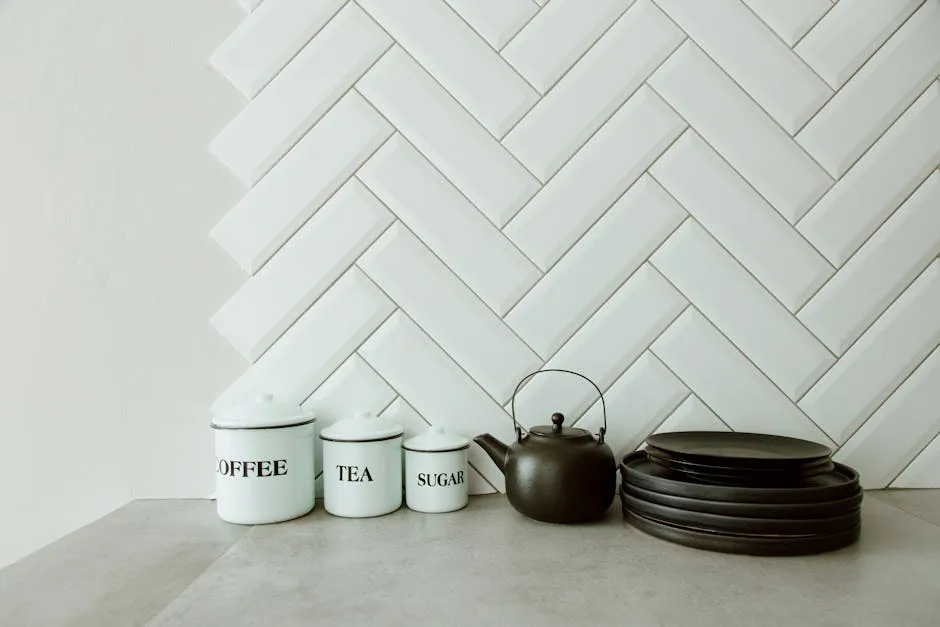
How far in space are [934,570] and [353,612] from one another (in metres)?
0.69

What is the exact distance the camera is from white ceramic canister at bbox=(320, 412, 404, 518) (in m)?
0.97

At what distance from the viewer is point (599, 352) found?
3.59 ft

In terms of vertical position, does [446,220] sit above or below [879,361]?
above

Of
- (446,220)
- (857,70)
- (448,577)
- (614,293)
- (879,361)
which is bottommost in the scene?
(448,577)

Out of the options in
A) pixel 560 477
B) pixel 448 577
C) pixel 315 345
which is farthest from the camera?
pixel 315 345

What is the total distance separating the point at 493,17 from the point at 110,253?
76 centimetres

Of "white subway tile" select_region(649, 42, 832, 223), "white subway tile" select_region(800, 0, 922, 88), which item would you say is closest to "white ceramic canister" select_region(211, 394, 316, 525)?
"white subway tile" select_region(649, 42, 832, 223)

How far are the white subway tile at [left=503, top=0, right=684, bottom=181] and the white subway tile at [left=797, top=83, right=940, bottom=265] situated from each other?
15.1 inches

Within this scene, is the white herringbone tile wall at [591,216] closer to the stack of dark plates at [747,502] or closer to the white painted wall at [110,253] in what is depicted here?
the white painted wall at [110,253]

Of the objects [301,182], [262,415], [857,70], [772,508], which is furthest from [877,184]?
[262,415]

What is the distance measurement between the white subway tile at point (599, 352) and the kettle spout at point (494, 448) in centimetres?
9

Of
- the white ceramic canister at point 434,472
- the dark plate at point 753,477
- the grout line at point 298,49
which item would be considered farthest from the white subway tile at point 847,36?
the white ceramic canister at point 434,472

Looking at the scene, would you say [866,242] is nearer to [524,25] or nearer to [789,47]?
[789,47]

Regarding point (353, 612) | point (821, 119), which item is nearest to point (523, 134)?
point (821, 119)
